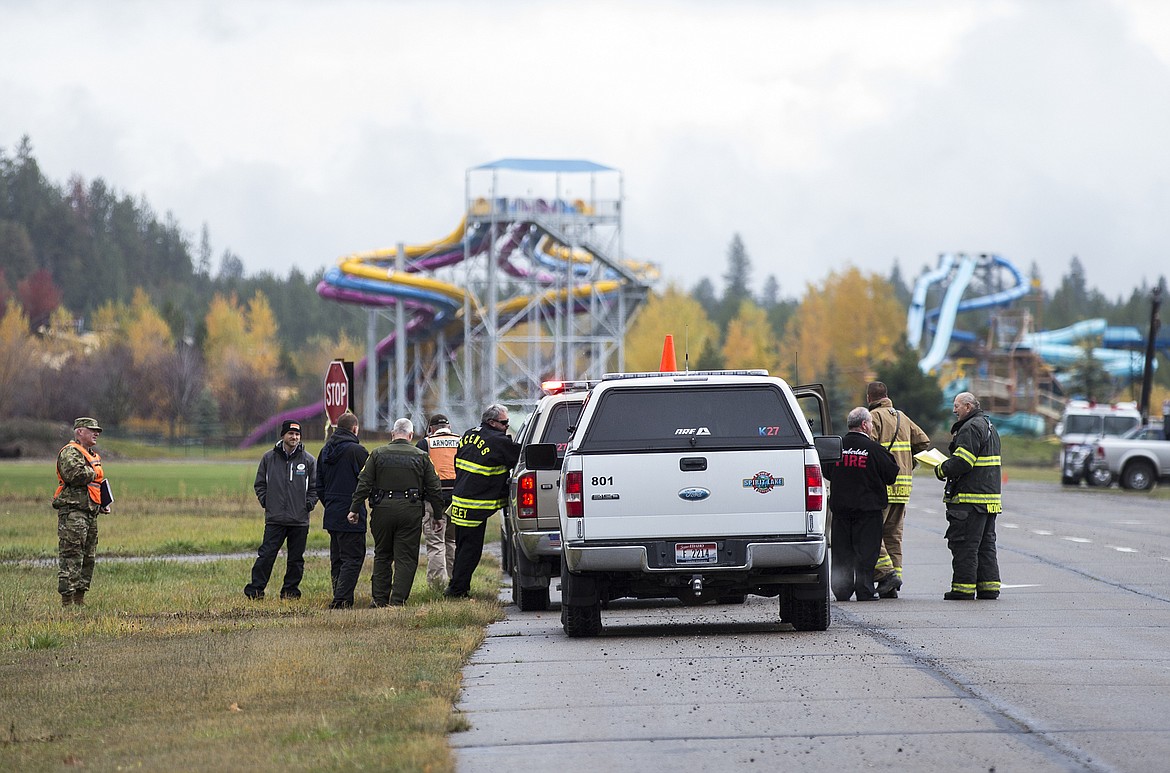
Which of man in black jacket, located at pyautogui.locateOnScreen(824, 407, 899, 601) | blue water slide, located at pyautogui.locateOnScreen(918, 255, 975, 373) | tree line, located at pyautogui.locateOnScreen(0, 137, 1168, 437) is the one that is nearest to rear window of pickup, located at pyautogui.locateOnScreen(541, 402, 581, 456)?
man in black jacket, located at pyautogui.locateOnScreen(824, 407, 899, 601)

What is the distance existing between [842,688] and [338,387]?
11.2 metres

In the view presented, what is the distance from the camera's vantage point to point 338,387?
20.6 m

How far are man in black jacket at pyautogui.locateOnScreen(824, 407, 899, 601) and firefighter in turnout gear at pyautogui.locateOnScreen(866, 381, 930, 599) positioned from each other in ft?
0.79

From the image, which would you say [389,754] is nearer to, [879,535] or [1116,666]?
[1116,666]

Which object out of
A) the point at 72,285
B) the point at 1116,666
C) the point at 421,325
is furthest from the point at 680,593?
the point at 72,285

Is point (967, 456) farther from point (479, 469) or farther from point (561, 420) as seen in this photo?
point (479, 469)

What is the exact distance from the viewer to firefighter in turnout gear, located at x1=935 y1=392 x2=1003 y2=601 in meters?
16.6

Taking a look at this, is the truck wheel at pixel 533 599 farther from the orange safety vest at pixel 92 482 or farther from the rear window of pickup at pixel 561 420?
the orange safety vest at pixel 92 482

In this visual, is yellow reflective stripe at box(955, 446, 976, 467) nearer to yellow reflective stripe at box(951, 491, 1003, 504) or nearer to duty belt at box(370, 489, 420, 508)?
yellow reflective stripe at box(951, 491, 1003, 504)

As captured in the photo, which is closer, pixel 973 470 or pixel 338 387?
pixel 973 470

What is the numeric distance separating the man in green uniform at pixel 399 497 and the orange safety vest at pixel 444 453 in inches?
107

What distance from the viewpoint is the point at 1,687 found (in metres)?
11.6

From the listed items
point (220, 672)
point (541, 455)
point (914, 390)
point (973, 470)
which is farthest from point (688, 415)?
point (914, 390)

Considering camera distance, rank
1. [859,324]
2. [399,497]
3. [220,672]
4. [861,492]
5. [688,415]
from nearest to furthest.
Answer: [220,672] < [688,415] < [861,492] < [399,497] < [859,324]
